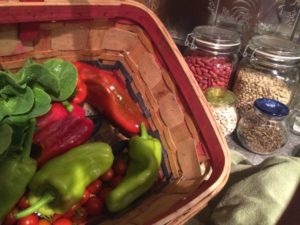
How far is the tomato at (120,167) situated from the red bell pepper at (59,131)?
0.07 meters

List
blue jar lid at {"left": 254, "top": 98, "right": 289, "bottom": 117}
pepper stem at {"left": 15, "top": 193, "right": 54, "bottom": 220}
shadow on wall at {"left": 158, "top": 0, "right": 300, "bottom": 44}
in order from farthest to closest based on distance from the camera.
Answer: shadow on wall at {"left": 158, "top": 0, "right": 300, "bottom": 44}
blue jar lid at {"left": 254, "top": 98, "right": 289, "bottom": 117}
pepper stem at {"left": 15, "top": 193, "right": 54, "bottom": 220}

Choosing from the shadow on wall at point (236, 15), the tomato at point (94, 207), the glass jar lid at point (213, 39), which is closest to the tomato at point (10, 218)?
the tomato at point (94, 207)

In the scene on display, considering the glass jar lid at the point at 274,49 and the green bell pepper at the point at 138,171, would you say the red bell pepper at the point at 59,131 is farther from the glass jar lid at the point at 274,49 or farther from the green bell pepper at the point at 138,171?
the glass jar lid at the point at 274,49

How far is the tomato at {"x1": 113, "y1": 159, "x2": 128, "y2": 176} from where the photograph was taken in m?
0.70

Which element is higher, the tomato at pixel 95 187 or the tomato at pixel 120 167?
the tomato at pixel 120 167

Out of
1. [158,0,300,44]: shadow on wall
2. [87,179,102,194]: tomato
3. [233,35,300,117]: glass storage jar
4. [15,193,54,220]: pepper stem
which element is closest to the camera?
[15,193,54,220]: pepper stem

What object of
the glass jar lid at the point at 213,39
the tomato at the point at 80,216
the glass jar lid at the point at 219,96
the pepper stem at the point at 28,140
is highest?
the glass jar lid at the point at 213,39

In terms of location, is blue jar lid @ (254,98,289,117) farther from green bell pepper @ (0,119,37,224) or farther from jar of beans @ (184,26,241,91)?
green bell pepper @ (0,119,37,224)

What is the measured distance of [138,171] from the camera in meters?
0.67

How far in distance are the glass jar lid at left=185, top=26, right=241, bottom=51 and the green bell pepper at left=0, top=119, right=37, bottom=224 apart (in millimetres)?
503

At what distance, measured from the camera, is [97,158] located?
655 mm

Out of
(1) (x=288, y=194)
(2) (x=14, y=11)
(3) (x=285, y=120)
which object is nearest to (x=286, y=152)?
(3) (x=285, y=120)

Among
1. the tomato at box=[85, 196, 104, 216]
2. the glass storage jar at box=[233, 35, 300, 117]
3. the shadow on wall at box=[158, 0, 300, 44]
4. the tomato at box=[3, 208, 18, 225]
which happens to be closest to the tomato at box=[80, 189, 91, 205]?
the tomato at box=[85, 196, 104, 216]

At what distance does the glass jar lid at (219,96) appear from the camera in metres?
0.88
